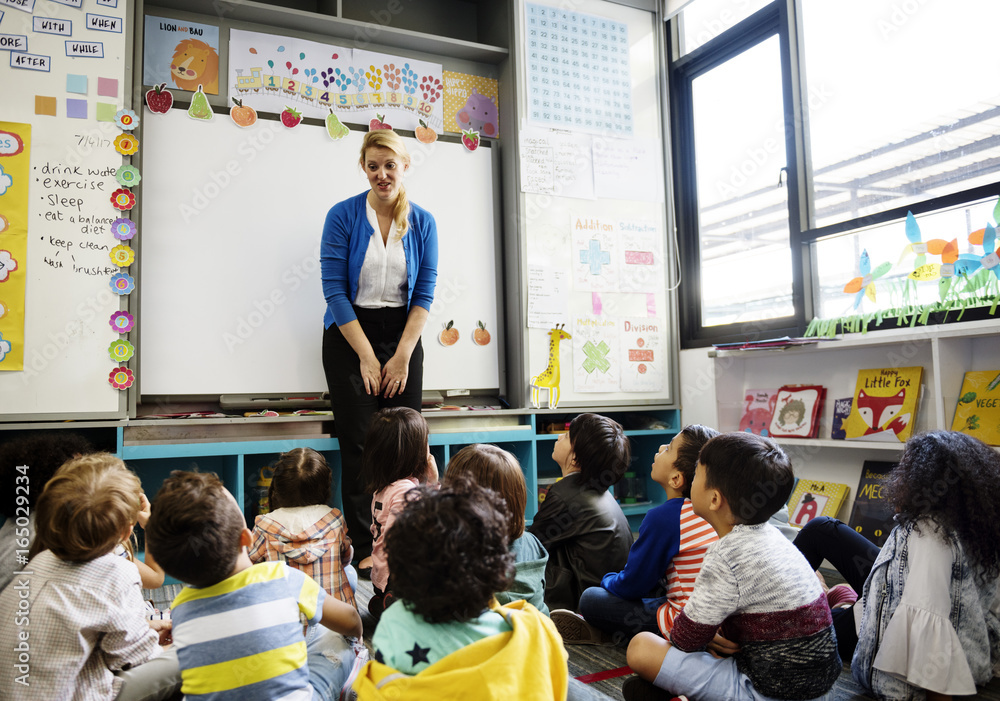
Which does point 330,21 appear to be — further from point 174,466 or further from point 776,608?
point 776,608

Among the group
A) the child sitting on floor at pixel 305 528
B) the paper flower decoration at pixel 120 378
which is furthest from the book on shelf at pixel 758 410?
the paper flower decoration at pixel 120 378

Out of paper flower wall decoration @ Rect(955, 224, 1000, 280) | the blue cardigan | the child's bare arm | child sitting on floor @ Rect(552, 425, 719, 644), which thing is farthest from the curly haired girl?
the blue cardigan

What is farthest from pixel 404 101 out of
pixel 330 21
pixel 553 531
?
pixel 553 531

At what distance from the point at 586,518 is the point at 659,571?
0.93 feet

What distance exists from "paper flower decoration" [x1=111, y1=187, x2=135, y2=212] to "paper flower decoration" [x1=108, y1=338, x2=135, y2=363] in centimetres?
48

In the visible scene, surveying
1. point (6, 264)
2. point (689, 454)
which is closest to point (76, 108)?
point (6, 264)

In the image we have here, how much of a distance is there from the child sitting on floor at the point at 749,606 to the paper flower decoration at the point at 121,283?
2128 millimetres

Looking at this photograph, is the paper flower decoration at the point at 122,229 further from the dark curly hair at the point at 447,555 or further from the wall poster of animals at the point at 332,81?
the dark curly hair at the point at 447,555

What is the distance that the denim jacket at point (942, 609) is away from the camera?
1.42 m

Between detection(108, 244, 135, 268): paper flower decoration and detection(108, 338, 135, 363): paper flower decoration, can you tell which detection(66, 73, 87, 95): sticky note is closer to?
detection(108, 244, 135, 268): paper flower decoration

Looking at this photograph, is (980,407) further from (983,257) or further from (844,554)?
(844,554)

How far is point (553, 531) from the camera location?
1.94 m

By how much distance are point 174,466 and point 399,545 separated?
221cm

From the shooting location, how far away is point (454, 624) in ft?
3.06
